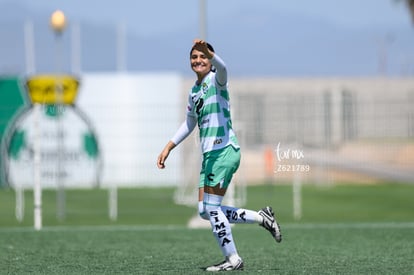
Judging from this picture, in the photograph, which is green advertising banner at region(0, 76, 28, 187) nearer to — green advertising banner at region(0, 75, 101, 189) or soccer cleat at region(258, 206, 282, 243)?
green advertising banner at region(0, 75, 101, 189)

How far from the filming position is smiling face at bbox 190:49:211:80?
402 inches

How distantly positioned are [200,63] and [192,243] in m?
4.38

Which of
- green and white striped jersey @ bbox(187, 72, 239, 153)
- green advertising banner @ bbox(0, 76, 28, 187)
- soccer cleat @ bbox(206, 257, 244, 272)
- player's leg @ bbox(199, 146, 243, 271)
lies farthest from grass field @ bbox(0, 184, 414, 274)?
green advertising banner @ bbox(0, 76, 28, 187)

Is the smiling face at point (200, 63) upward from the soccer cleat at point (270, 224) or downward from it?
upward

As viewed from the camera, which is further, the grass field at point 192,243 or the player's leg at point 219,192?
the grass field at point 192,243

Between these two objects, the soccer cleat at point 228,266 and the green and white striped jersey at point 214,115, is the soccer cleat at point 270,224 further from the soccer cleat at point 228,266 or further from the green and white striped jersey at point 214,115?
the green and white striped jersey at point 214,115

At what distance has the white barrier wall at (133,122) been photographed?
25188 mm

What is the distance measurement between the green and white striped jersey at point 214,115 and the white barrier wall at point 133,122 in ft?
40.7

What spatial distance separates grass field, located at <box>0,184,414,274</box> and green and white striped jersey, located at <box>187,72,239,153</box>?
1180mm

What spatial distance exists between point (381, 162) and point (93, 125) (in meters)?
9.29

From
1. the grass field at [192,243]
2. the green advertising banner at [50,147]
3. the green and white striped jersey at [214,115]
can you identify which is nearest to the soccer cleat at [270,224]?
the grass field at [192,243]

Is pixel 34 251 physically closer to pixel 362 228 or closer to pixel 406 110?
pixel 362 228

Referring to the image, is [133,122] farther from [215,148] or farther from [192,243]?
[215,148]

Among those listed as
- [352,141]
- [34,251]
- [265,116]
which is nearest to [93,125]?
[265,116]
